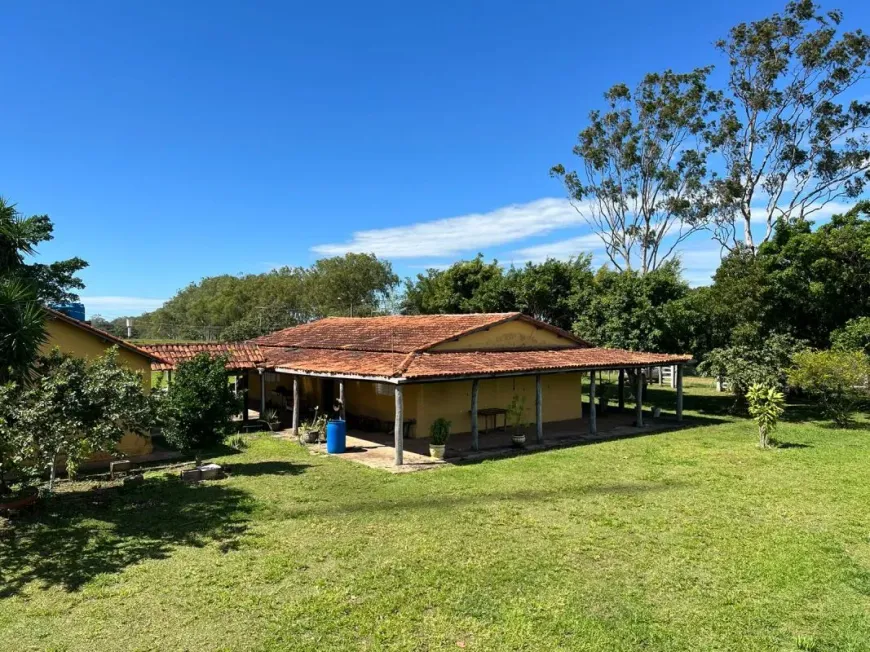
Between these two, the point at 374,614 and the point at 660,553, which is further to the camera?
the point at 660,553

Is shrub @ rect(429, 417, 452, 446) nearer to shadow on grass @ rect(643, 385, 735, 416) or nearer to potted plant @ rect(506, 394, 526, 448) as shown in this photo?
potted plant @ rect(506, 394, 526, 448)

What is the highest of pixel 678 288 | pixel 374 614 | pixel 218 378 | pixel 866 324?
pixel 678 288

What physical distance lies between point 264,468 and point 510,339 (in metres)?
9.89

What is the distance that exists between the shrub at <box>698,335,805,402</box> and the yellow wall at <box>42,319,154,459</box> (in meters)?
19.7

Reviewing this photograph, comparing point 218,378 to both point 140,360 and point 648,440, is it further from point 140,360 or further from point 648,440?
point 648,440

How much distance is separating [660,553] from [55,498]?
10.9 meters

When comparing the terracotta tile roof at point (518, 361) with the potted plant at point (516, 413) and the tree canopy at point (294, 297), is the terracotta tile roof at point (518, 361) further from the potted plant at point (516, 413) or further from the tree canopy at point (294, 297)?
the tree canopy at point (294, 297)

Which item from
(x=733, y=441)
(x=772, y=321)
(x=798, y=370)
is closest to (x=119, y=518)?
(x=733, y=441)

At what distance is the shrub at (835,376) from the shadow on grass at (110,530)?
18.0 m

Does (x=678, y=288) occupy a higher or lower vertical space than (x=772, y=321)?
higher

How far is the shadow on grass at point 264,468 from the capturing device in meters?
13.1

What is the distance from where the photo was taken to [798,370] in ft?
62.9

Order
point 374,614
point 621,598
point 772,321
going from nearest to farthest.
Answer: point 374,614 → point 621,598 → point 772,321

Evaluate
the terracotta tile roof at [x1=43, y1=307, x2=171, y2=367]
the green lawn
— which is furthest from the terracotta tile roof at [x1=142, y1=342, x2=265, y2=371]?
the green lawn
